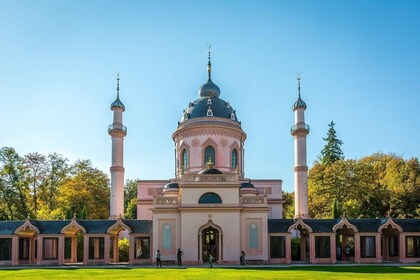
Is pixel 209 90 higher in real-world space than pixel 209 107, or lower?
higher

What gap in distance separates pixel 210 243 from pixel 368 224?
44.4 feet

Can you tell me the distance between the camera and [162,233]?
43281 millimetres

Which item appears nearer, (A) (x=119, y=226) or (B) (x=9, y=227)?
(B) (x=9, y=227)

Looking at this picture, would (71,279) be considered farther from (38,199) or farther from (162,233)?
(38,199)

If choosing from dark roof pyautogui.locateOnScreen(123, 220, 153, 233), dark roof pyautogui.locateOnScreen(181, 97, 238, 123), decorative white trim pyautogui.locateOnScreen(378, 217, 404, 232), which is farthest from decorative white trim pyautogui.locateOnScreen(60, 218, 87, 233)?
decorative white trim pyautogui.locateOnScreen(378, 217, 404, 232)

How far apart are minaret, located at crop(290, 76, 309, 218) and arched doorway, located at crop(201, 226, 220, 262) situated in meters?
12.6

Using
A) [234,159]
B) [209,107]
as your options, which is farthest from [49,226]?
[209,107]

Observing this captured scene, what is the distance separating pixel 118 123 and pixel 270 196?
17822 mm

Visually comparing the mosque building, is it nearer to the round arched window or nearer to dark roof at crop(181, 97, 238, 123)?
the round arched window

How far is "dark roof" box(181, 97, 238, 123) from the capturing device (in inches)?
2156

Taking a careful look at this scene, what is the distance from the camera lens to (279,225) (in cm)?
4512

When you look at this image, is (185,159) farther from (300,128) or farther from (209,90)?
(300,128)

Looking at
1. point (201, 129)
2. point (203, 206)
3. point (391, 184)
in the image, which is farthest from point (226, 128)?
point (391, 184)

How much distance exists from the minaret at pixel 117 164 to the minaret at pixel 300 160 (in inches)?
711
